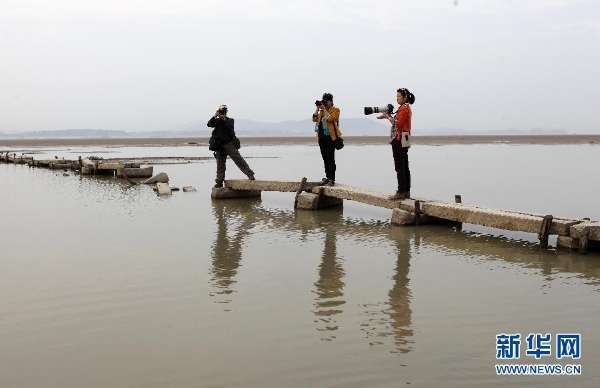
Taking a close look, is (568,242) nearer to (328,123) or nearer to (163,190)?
(328,123)

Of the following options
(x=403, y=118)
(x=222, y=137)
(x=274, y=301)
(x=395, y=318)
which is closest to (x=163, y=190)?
(x=222, y=137)

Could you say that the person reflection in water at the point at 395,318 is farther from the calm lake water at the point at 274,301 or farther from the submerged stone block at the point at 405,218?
the submerged stone block at the point at 405,218

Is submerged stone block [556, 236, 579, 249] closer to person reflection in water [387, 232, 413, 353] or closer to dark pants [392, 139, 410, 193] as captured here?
person reflection in water [387, 232, 413, 353]

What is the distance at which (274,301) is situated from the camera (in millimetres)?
6359

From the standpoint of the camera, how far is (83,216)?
12.7m

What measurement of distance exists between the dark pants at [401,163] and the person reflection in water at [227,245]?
2936 millimetres

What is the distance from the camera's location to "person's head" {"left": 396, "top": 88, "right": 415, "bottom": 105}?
11.5 m

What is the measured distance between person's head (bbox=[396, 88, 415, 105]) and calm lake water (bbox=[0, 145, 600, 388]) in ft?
7.68

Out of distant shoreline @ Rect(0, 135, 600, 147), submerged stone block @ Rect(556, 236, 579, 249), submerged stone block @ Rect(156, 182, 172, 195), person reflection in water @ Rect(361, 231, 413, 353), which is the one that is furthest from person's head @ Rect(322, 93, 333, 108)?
distant shoreline @ Rect(0, 135, 600, 147)

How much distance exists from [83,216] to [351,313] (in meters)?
8.29

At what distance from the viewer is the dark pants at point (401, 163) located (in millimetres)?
11781

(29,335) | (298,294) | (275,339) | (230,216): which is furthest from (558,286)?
(230,216)

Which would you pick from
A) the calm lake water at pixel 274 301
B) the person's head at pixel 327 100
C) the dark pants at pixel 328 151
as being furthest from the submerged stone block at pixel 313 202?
the person's head at pixel 327 100

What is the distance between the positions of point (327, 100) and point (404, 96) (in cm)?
248
